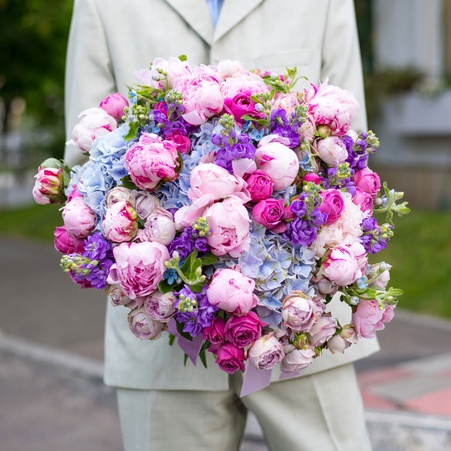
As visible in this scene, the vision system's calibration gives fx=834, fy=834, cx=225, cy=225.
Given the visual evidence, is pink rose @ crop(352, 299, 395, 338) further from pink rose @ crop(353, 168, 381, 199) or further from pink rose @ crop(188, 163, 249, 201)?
pink rose @ crop(188, 163, 249, 201)

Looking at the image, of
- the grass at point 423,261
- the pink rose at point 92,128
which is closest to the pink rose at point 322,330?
the pink rose at point 92,128

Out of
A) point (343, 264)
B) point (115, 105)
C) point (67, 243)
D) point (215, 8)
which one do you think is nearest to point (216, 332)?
point (343, 264)

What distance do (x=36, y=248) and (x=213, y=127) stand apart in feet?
33.5

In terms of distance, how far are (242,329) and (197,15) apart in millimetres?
995

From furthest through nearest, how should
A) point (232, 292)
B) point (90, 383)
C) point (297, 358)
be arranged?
point (90, 383) → point (297, 358) → point (232, 292)

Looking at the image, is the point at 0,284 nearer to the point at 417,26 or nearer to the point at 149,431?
the point at 417,26

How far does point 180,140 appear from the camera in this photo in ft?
6.03

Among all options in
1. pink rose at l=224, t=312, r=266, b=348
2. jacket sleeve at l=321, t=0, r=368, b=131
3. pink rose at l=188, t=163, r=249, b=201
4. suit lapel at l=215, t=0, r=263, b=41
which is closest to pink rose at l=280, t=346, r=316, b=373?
pink rose at l=224, t=312, r=266, b=348

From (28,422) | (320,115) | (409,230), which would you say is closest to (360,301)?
(320,115)

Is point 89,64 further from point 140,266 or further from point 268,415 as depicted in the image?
point 268,415

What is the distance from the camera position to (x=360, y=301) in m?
1.83

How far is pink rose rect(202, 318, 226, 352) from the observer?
1.74 metres

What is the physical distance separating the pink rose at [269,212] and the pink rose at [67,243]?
16.5 inches

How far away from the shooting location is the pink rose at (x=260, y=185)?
1.76 m
